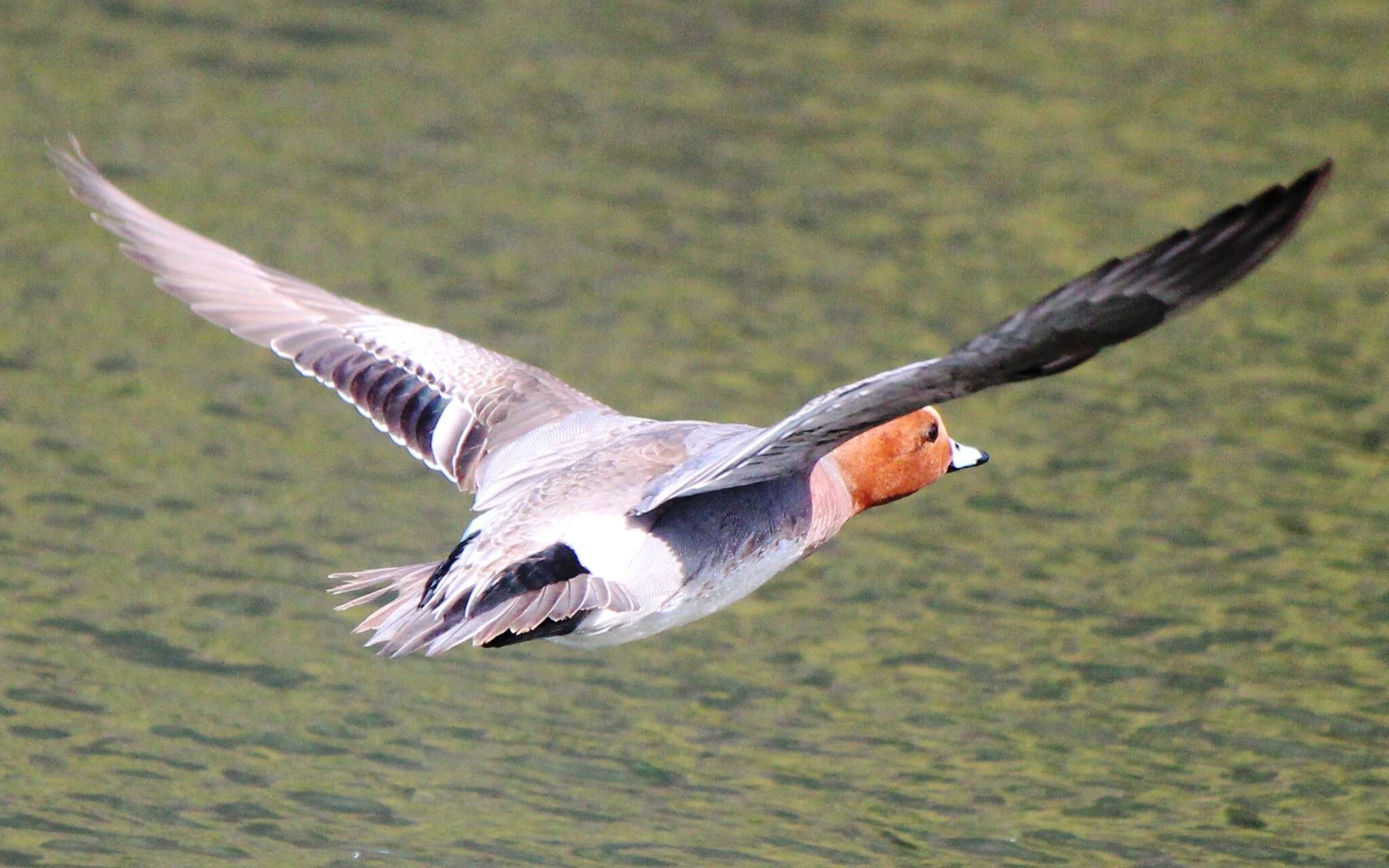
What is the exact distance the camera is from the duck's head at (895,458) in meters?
6.24

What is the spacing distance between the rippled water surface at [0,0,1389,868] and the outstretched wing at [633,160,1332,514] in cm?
196

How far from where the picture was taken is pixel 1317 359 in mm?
10031

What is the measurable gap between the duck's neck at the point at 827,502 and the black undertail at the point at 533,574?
2.68ft

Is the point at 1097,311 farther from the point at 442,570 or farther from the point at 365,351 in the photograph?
the point at 365,351

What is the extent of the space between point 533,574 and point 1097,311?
169 centimetres

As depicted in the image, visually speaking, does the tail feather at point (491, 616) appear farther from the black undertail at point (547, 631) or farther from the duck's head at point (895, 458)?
the duck's head at point (895, 458)

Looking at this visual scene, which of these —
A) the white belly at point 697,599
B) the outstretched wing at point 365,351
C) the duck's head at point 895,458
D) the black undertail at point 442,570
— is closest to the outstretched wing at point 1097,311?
the white belly at point 697,599

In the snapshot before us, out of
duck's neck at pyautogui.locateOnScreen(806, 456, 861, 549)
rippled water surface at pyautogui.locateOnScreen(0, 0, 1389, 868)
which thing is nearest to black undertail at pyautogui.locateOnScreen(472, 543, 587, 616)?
duck's neck at pyautogui.locateOnScreen(806, 456, 861, 549)

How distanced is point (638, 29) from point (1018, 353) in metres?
9.26

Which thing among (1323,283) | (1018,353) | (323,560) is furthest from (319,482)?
(1323,283)

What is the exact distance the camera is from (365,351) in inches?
263

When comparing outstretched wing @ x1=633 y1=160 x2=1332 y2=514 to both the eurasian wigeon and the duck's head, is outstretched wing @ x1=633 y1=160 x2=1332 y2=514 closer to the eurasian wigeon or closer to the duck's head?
the eurasian wigeon

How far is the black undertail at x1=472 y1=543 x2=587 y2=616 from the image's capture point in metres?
5.25

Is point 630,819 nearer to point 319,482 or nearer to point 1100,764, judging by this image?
point 1100,764
